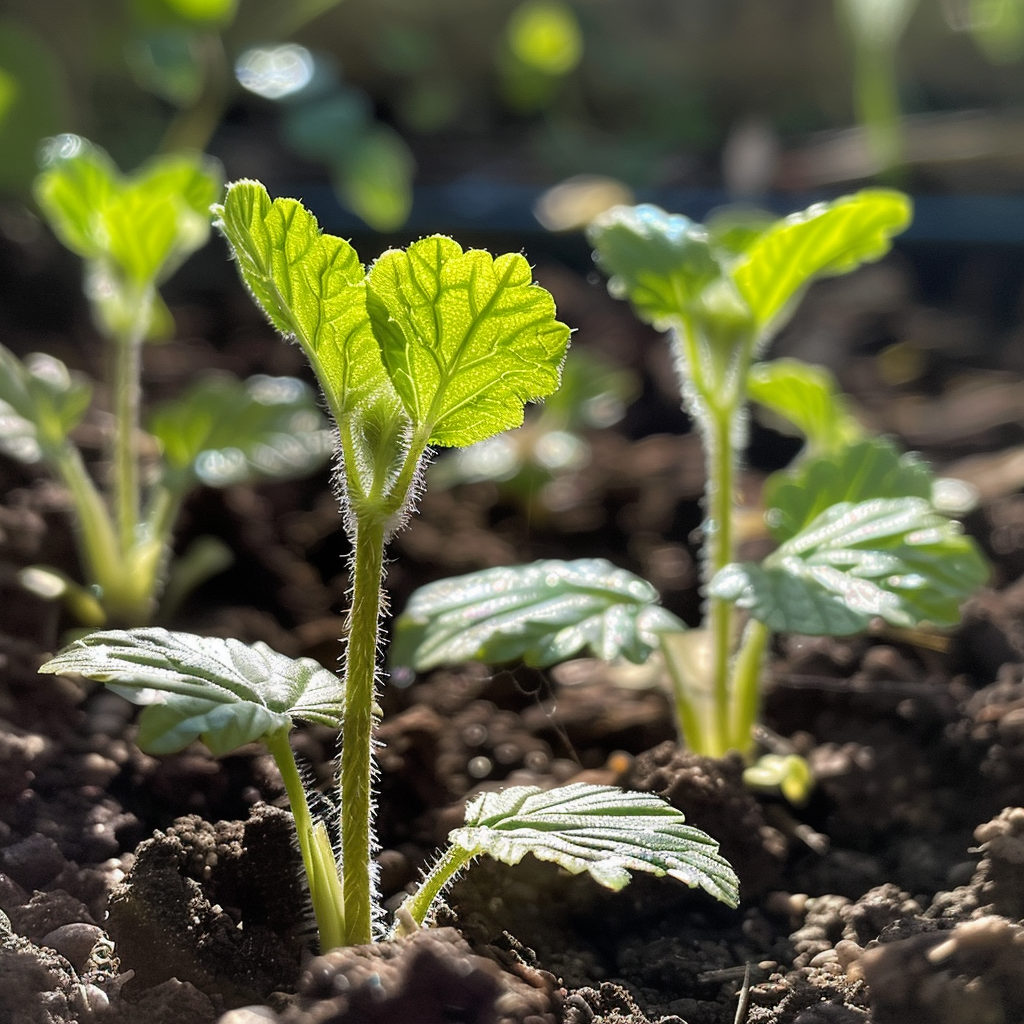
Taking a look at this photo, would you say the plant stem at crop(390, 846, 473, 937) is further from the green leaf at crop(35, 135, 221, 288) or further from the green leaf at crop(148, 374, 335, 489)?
the green leaf at crop(35, 135, 221, 288)

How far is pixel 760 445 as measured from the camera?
226 centimetres

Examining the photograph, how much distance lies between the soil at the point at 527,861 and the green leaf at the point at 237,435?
0.18 m

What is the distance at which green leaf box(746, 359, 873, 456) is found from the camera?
1.34 m

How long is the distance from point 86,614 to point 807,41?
10.6 feet

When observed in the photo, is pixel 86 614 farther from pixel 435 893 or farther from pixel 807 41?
pixel 807 41

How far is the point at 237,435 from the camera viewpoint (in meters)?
1.53

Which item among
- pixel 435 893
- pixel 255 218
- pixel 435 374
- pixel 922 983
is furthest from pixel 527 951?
pixel 255 218

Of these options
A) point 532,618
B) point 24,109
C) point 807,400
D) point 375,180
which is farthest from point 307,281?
point 24,109

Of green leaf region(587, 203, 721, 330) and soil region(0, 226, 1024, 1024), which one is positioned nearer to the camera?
soil region(0, 226, 1024, 1024)

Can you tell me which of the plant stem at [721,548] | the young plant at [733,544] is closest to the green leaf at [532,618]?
the young plant at [733,544]

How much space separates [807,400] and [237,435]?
0.76m

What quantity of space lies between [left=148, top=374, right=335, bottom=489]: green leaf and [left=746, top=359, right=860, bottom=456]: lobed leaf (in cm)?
57

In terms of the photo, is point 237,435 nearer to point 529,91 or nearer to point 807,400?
point 807,400

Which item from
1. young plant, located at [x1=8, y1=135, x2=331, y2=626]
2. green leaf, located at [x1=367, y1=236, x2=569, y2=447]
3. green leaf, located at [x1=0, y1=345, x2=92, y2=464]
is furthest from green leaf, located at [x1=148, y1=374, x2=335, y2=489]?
green leaf, located at [x1=367, y1=236, x2=569, y2=447]
